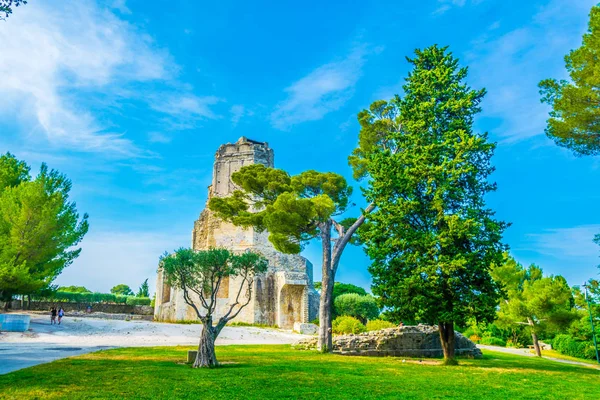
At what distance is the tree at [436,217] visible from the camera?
1401 centimetres

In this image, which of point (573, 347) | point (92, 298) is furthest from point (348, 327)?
point (92, 298)

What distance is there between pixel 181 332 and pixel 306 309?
43.9 ft

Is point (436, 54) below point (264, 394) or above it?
above

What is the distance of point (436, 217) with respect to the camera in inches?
586

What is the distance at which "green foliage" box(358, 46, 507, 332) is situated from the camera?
14.0 m

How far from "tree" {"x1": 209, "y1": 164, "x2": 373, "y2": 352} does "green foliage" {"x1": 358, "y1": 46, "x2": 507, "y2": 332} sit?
141 inches

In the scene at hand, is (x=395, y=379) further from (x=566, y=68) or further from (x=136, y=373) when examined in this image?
(x=566, y=68)

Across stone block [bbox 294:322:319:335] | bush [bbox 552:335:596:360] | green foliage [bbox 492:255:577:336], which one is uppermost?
green foliage [bbox 492:255:577:336]

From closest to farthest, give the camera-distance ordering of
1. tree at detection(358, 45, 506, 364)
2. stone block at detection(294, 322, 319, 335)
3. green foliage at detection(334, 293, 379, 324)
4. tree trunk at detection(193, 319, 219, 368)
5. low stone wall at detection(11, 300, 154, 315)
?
tree trunk at detection(193, 319, 219, 368), tree at detection(358, 45, 506, 364), stone block at detection(294, 322, 319, 335), low stone wall at detection(11, 300, 154, 315), green foliage at detection(334, 293, 379, 324)

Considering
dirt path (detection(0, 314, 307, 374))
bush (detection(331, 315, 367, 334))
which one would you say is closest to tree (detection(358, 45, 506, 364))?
bush (detection(331, 315, 367, 334))

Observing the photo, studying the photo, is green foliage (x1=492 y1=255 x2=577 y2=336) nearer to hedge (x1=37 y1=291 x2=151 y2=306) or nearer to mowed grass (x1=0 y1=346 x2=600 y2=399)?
mowed grass (x1=0 y1=346 x2=600 y2=399)

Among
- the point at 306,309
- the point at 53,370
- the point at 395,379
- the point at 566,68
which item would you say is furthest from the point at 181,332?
the point at 566,68

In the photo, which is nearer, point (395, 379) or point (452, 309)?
point (395, 379)

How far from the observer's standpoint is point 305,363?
13414 mm
